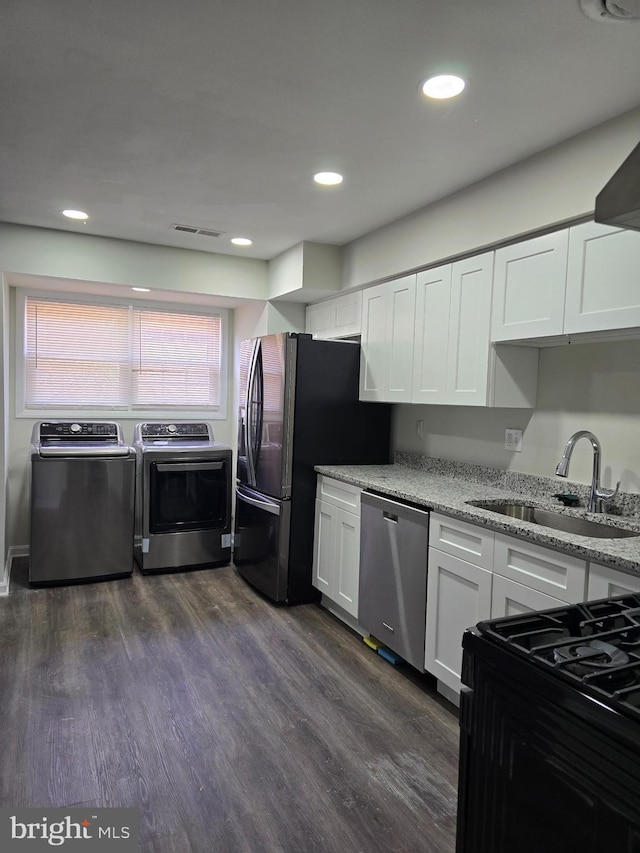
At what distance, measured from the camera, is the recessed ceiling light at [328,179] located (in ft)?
9.20

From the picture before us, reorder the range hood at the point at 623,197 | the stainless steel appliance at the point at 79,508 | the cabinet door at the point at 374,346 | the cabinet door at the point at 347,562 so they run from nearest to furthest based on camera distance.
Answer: the range hood at the point at 623,197 → the cabinet door at the point at 347,562 → the cabinet door at the point at 374,346 → the stainless steel appliance at the point at 79,508

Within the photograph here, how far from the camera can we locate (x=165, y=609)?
360cm

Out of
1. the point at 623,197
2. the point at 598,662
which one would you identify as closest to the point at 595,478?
the point at 623,197

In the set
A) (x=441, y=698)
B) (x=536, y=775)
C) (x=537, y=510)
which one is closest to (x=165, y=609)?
(x=441, y=698)

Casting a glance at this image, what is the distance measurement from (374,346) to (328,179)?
3.67 feet

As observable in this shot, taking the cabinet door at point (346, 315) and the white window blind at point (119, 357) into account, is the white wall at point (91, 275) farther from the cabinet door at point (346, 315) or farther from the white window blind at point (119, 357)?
the cabinet door at point (346, 315)

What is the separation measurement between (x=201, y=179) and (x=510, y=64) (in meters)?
1.61

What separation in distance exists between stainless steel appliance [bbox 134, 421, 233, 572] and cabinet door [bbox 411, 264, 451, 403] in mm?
1856

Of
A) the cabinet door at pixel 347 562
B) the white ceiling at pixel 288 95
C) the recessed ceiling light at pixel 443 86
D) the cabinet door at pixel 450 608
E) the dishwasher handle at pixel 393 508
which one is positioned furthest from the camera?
the cabinet door at pixel 347 562

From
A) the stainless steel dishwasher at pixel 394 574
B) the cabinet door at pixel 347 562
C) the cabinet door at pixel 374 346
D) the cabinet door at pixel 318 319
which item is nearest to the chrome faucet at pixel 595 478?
the stainless steel dishwasher at pixel 394 574

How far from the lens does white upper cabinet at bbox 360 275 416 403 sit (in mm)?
3340

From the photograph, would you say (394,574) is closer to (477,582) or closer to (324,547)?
(477,582)

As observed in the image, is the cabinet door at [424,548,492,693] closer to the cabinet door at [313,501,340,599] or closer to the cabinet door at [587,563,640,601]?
the cabinet door at [587,563,640,601]

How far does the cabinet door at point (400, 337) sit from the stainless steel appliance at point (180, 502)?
63.8 inches
